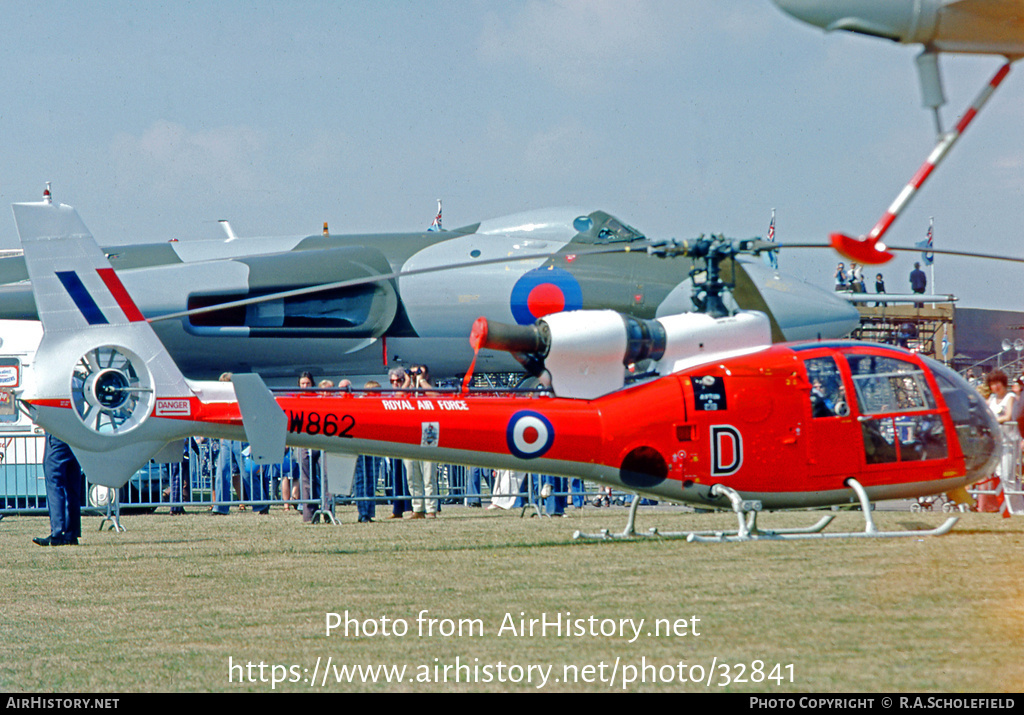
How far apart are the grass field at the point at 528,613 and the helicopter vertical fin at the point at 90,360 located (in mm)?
1115

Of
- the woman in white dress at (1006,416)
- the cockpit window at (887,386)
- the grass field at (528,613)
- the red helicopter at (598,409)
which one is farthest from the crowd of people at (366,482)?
the woman in white dress at (1006,416)

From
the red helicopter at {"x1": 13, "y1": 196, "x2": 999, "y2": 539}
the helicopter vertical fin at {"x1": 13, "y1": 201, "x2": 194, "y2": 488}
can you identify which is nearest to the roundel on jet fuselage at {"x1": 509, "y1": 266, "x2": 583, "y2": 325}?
the red helicopter at {"x1": 13, "y1": 196, "x2": 999, "y2": 539}

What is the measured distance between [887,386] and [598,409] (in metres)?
2.67

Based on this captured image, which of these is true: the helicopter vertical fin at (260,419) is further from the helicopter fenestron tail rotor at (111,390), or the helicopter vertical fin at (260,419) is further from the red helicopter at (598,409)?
the helicopter fenestron tail rotor at (111,390)

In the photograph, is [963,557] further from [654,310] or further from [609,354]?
[654,310]

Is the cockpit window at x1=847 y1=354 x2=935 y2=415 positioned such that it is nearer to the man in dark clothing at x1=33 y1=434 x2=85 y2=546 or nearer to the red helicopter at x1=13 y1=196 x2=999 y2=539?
the red helicopter at x1=13 y1=196 x2=999 y2=539

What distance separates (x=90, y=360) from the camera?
33.3 feet

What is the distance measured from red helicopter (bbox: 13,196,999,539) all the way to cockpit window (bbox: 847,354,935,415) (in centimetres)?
1

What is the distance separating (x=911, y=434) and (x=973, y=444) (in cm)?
68

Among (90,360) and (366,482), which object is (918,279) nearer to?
(366,482)

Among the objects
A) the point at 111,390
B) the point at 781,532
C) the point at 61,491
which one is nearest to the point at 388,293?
the point at 61,491

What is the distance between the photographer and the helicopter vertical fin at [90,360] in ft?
32.9

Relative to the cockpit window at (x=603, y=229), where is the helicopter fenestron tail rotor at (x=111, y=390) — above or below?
below

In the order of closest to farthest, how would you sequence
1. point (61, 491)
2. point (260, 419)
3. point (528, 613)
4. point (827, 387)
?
point (528, 613), point (260, 419), point (827, 387), point (61, 491)
